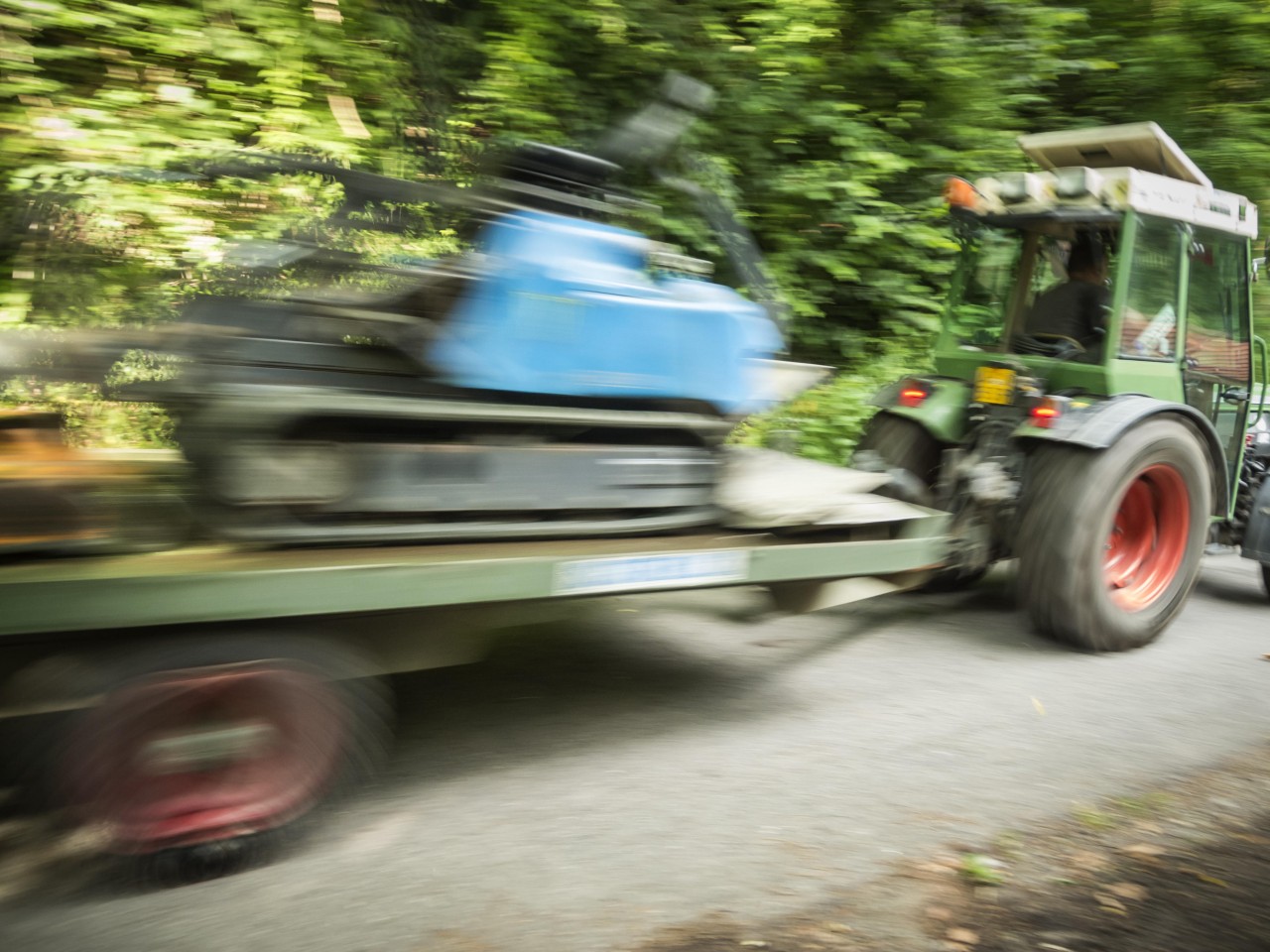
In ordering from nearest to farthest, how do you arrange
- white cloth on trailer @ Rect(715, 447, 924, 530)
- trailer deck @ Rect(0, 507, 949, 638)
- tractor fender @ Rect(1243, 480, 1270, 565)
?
trailer deck @ Rect(0, 507, 949, 638), white cloth on trailer @ Rect(715, 447, 924, 530), tractor fender @ Rect(1243, 480, 1270, 565)

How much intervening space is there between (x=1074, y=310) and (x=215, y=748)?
13.9 ft

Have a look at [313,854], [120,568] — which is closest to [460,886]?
[313,854]

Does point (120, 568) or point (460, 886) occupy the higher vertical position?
point (120, 568)

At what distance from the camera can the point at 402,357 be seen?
325 centimetres

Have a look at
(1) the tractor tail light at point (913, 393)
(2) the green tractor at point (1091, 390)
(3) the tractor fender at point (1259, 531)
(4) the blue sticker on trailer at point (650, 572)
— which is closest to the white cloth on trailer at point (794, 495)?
(4) the blue sticker on trailer at point (650, 572)

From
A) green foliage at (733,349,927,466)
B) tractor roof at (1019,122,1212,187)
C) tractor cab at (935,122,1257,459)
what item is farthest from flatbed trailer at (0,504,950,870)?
green foliage at (733,349,927,466)

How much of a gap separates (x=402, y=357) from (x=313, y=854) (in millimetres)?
1460

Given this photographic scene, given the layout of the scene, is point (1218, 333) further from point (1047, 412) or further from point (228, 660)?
point (228, 660)

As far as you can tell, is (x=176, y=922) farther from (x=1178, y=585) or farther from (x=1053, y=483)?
(x=1178, y=585)

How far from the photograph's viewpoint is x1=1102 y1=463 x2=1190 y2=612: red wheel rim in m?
5.09

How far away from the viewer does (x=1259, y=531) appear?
5547 mm

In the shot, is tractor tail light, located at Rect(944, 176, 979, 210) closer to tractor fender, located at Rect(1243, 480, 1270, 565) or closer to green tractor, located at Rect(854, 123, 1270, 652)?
green tractor, located at Rect(854, 123, 1270, 652)

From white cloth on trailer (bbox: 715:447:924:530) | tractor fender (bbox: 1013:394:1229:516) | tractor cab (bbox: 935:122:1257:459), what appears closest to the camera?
white cloth on trailer (bbox: 715:447:924:530)

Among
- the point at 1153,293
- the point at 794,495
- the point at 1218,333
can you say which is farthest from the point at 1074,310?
the point at 794,495
